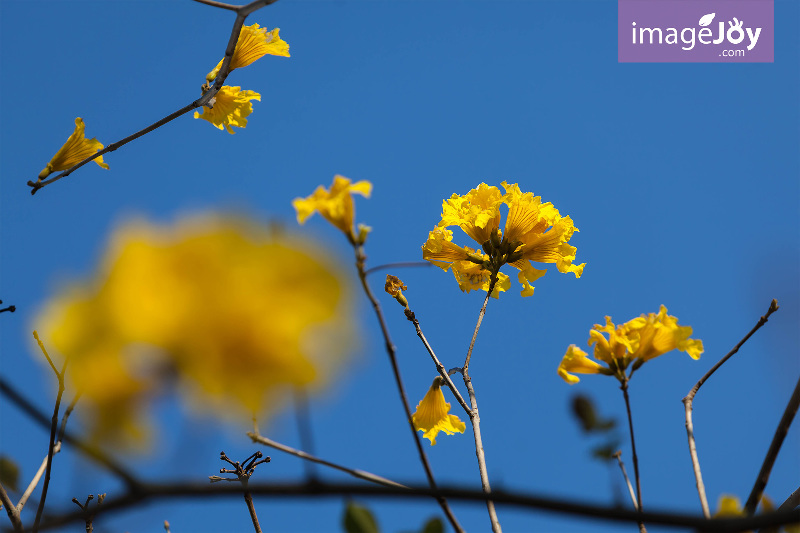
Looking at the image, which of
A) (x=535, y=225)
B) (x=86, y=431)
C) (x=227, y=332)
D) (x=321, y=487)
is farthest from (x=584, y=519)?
(x=535, y=225)

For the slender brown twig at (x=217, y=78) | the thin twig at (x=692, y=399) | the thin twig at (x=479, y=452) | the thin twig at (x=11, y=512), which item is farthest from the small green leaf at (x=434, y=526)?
the slender brown twig at (x=217, y=78)

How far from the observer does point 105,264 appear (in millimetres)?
635

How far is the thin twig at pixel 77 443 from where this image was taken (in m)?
0.63

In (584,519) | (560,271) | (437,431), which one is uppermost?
(560,271)

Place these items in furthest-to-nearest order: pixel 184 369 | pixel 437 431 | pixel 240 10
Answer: pixel 437 431, pixel 240 10, pixel 184 369

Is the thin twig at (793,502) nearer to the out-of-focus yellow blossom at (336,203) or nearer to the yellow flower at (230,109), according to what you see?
the out-of-focus yellow blossom at (336,203)

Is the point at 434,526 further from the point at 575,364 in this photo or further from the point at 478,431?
the point at 575,364

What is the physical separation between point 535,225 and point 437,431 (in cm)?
98

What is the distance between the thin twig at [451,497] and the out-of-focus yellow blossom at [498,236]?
2.09 metres

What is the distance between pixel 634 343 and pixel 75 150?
7.99ft

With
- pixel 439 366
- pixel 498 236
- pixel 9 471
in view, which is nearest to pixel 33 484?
pixel 9 471

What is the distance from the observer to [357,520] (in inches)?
40.0

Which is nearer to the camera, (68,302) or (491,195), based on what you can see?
(68,302)

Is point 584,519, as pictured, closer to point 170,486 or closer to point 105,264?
point 170,486
